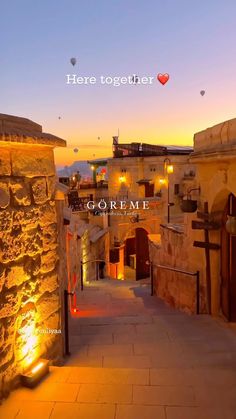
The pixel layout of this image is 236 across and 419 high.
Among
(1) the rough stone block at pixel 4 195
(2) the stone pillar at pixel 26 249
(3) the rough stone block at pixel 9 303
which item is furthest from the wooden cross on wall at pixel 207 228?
(1) the rough stone block at pixel 4 195

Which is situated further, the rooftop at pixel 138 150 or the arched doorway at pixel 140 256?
the rooftop at pixel 138 150

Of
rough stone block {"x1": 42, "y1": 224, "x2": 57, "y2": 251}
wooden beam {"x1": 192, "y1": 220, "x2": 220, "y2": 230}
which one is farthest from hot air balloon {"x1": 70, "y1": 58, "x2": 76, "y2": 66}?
rough stone block {"x1": 42, "y1": 224, "x2": 57, "y2": 251}

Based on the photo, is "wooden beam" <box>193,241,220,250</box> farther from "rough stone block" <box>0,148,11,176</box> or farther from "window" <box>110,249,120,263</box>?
"window" <box>110,249,120,263</box>

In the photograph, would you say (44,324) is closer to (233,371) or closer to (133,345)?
(133,345)

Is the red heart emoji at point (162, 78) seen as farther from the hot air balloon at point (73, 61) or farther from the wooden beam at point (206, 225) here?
the wooden beam at point (206, 225)

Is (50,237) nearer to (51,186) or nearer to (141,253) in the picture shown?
(51,186)

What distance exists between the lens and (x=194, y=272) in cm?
746

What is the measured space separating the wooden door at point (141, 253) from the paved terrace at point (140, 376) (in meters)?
16.6

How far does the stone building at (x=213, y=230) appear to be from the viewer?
229 inches

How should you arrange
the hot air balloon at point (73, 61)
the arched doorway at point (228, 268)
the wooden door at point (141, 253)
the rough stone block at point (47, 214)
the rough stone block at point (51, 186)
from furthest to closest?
the wooden door at point (141, 253) → the hot air balloon at point (73, 61) → the arched doorway at point (228, 268) → the rough stone block at point (51, 186) → the rough stone block at point (47, 214)

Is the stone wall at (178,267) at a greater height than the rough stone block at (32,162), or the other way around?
the rough stone block at (32,162)

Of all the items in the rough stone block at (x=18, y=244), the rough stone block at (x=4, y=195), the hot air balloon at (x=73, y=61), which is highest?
the hot air balloon at (x=73, y=61)

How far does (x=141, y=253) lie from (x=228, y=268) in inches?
671

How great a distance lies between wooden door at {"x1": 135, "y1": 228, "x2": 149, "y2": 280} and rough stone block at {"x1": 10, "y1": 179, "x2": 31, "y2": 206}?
1953cm
